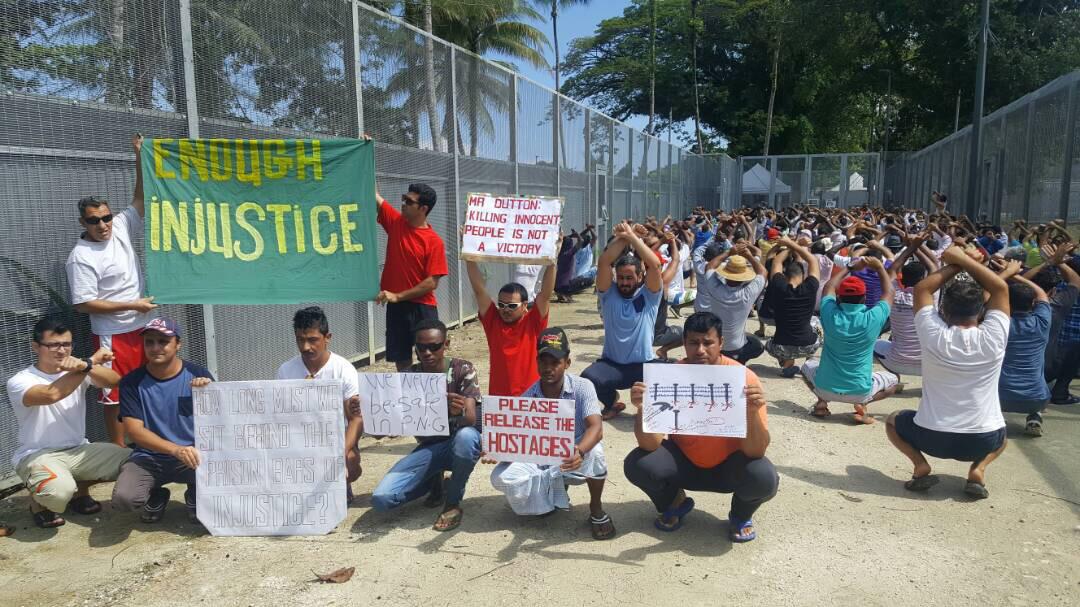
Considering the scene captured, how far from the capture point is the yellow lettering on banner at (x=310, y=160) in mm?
5289

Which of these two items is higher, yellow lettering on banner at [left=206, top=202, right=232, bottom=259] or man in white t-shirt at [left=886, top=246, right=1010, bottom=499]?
yellow lettering on banner at [left=206, top=202, right=232, bottom=259]

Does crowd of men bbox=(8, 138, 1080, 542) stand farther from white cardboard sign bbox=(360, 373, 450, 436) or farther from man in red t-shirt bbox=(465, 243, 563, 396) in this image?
white cardboard sign bbox=(360, 373, 450, 436)

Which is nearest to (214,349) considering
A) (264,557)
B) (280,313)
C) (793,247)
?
(280,313)

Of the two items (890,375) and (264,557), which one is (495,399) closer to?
(264,557)

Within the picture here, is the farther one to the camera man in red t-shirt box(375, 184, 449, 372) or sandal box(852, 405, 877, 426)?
sandal box(852, 405, 877, 426)

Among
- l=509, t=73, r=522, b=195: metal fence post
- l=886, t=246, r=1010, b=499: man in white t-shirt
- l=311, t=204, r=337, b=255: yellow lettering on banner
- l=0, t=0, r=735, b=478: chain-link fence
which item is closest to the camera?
l=886, t=246, r=1010, b=499: man in white t-shirt

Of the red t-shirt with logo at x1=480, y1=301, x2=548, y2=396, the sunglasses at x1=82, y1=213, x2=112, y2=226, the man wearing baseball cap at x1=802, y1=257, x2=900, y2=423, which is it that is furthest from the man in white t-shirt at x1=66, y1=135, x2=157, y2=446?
the man wearing baseball cap at x1=802, y1=257, x2=900, y2=423

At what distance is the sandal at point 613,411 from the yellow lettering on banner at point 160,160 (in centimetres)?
379

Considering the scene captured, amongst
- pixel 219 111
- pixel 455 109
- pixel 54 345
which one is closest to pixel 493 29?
pixel 455 109

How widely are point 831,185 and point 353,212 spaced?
39.2 m

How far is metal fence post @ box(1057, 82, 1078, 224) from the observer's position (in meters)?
12.8

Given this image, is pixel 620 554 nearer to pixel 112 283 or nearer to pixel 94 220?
pixel 112 283

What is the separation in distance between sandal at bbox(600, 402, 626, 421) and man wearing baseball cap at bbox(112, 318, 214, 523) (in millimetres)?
3347

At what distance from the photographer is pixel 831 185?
4047 cm
